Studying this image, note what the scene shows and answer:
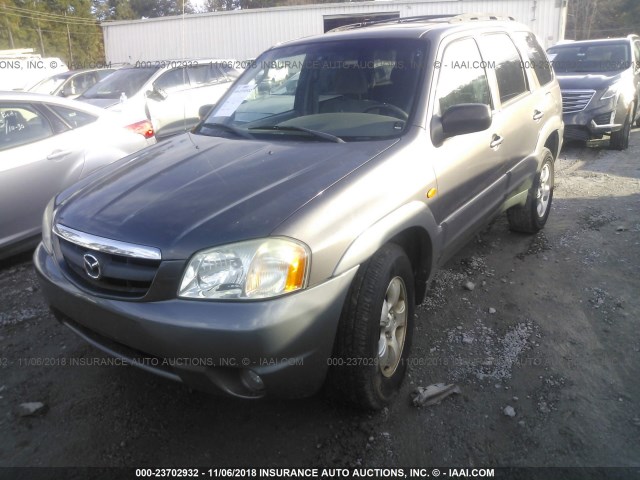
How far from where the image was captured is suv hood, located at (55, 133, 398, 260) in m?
2.14

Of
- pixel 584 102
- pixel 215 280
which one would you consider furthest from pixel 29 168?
pixel 584 102

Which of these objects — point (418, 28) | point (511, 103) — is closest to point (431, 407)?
point (418, 28)

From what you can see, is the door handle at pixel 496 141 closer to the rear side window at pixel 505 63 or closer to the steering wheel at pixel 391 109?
the rear side window at pixel 505 63

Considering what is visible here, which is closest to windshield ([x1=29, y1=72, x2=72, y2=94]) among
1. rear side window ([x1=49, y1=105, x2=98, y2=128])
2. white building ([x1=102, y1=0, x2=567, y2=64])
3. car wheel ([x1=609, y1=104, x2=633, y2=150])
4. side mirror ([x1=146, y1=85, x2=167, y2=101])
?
side mirror ([x1=146, y1=85, x2=167, y2=101])

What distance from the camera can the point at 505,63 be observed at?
4.06 meters

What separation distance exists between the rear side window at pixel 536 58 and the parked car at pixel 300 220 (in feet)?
3.19

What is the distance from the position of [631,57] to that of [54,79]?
1199 cm

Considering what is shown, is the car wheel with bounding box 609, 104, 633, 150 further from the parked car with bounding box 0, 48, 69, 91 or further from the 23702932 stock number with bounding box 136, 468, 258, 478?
the parked car with bounding box 0, 48, 69, 91

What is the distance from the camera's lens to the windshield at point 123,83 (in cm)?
848

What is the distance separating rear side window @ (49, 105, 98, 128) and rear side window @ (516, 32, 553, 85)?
13.3 feet

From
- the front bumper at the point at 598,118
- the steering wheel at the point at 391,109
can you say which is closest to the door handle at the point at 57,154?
the steering wheel at the point at 391,109

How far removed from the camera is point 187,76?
9.17 meters

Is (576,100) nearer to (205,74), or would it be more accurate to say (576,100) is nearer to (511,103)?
(511,103)

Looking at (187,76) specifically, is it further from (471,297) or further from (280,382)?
(280,382)
